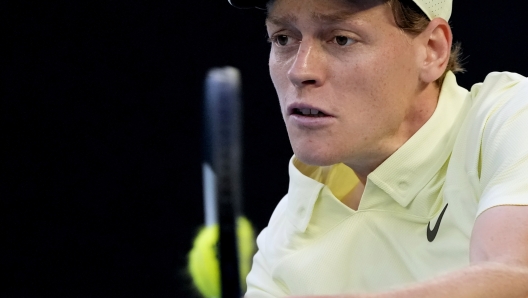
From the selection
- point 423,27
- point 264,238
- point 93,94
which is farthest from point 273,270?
point 93,94

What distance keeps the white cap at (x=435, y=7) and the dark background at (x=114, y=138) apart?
3.10 feet

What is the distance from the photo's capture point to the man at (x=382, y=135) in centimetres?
136

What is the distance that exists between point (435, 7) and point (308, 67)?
304mm

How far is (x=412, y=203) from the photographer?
57.7 inches

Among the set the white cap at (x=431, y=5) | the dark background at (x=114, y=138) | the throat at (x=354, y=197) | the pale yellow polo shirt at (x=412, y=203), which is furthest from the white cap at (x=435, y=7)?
the dark background at (x=114, y=138)

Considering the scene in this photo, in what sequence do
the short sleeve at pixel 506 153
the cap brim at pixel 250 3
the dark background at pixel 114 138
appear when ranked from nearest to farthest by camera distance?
the short sleeve at pixel 506 153 < the cap brim at pixel 250 3 < the dark background at pixel 114 138

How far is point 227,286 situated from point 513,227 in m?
1.33

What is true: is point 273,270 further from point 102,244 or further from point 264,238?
point 102,244

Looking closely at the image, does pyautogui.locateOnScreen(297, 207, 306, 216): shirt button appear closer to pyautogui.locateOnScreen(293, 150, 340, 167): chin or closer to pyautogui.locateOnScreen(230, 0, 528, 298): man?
pyautogui.locateOnScreen(230, 0, 528, 298): man

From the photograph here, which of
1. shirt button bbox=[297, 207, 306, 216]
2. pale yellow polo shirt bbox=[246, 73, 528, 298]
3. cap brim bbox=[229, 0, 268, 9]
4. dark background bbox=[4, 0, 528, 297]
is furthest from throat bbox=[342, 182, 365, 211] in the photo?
dark background bbox=[4, 0, 528, 297]

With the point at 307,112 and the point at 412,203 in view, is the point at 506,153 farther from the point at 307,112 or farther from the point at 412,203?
the point at 307,112

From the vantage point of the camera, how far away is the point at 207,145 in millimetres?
2459

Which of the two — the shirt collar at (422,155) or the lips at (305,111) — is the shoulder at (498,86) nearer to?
the shirt collar at (422,155)

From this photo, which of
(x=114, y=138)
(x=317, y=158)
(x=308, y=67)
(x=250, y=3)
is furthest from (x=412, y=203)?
(x=114, y=138)
